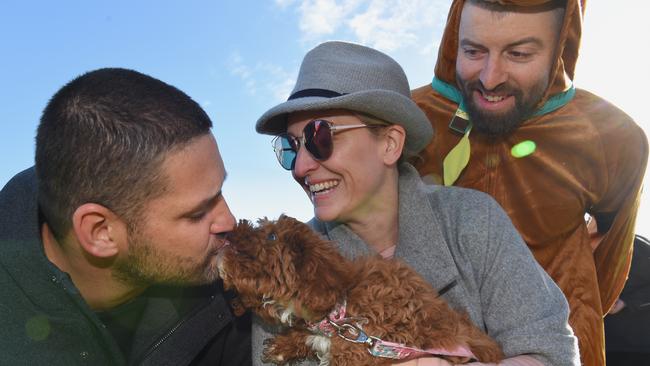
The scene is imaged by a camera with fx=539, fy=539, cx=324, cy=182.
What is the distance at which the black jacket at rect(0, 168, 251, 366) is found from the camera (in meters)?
3.28

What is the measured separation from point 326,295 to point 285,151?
1.20 m

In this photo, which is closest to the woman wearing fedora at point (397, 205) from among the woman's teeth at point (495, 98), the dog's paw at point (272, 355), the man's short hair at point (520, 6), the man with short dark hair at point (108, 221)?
the dog's paw at point (272, 355)

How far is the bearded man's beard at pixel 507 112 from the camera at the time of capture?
451 cm

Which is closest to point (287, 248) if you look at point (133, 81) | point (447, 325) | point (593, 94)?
point (447, 325)

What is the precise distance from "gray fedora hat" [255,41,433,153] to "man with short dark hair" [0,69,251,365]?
633mm

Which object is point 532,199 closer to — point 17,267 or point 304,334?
point 304,334

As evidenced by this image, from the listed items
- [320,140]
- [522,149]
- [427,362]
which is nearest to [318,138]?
[320,140]

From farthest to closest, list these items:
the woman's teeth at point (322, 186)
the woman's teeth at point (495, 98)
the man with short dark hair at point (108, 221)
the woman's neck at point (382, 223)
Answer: the woman's teeth at point (495, 98)
the woman's neck at point (382, 223)
the woman's teeth at point (322, 186)
the man with short dark hair at point (108, 221)

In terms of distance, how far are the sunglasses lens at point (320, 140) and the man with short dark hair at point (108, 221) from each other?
659 millimetres

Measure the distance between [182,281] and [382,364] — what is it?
58.0 inches

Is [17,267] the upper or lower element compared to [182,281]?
upper

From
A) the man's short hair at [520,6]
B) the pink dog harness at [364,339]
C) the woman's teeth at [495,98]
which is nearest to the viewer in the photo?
the pink dog harness at [364,339]

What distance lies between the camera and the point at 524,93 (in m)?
4.50

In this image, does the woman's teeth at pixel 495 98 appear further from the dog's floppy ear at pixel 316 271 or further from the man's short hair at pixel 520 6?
the dog's floppy ear at pixel 316 271
